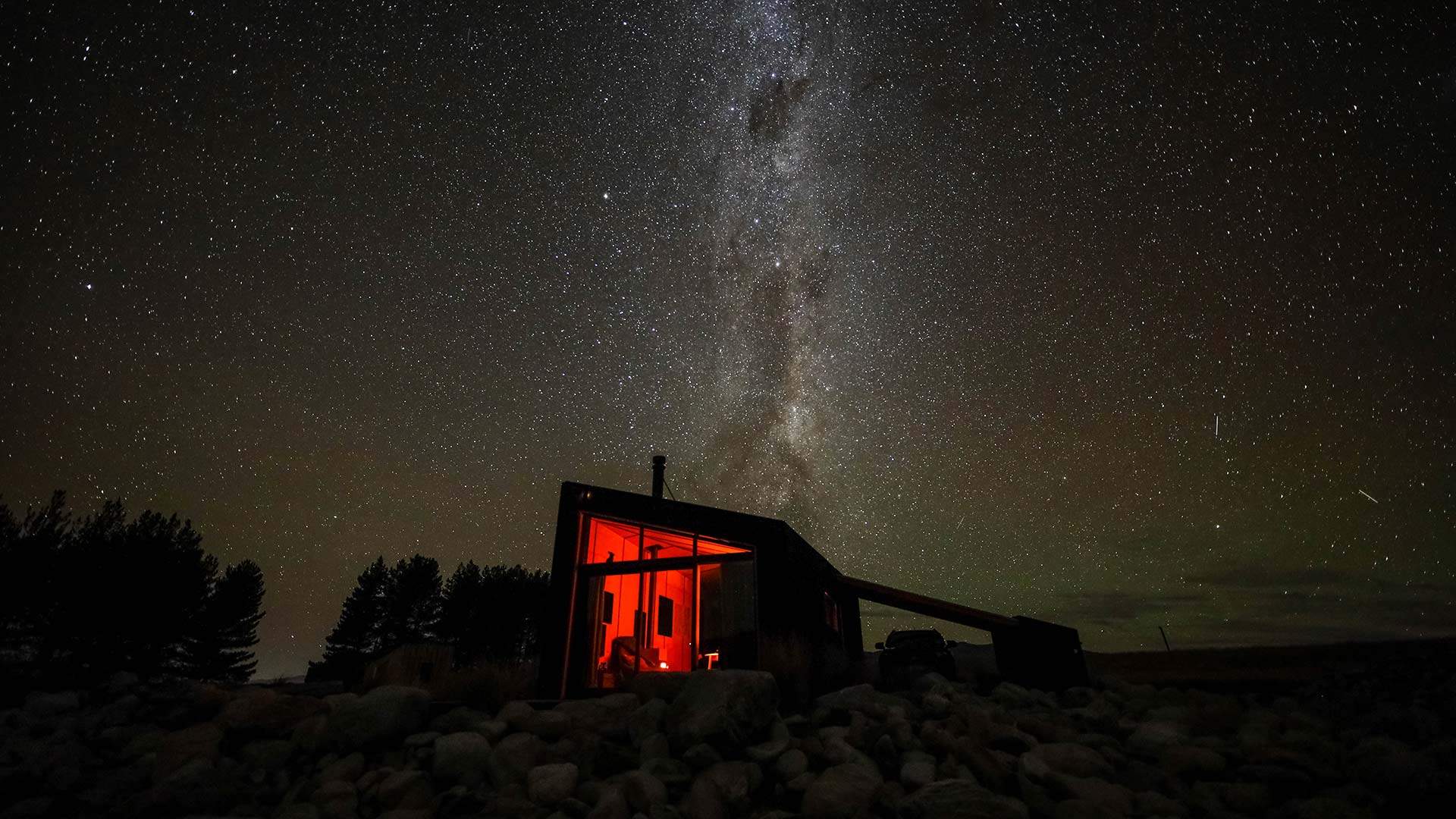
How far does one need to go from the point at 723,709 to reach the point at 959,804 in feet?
7.38

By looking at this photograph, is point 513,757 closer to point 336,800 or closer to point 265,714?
point 336,800

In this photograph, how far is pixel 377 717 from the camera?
6.84 m

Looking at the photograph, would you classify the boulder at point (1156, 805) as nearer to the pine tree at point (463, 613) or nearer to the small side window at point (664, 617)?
the small side window at point (664, 617)

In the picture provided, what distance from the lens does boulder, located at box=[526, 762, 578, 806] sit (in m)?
5.63

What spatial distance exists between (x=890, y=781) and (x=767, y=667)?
3296 mm

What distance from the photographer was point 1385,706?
25.0ft

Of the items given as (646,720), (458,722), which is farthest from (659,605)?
(646,720)

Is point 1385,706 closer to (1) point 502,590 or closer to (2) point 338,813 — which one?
(2) point 338,813

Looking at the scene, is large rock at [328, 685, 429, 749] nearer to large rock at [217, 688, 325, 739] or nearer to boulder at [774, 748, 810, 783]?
large rock at [217, 688, 325, 739]

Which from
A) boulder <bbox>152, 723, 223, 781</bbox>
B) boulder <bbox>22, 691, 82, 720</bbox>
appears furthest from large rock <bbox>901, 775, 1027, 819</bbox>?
boulder <bbox>22, 691, 82, 720</bbox>

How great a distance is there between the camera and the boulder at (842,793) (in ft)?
16.8

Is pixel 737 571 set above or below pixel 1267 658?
above

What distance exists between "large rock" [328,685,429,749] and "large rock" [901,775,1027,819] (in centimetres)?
516

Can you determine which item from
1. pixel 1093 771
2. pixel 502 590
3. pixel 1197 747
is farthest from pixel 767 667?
pixel 502 590
